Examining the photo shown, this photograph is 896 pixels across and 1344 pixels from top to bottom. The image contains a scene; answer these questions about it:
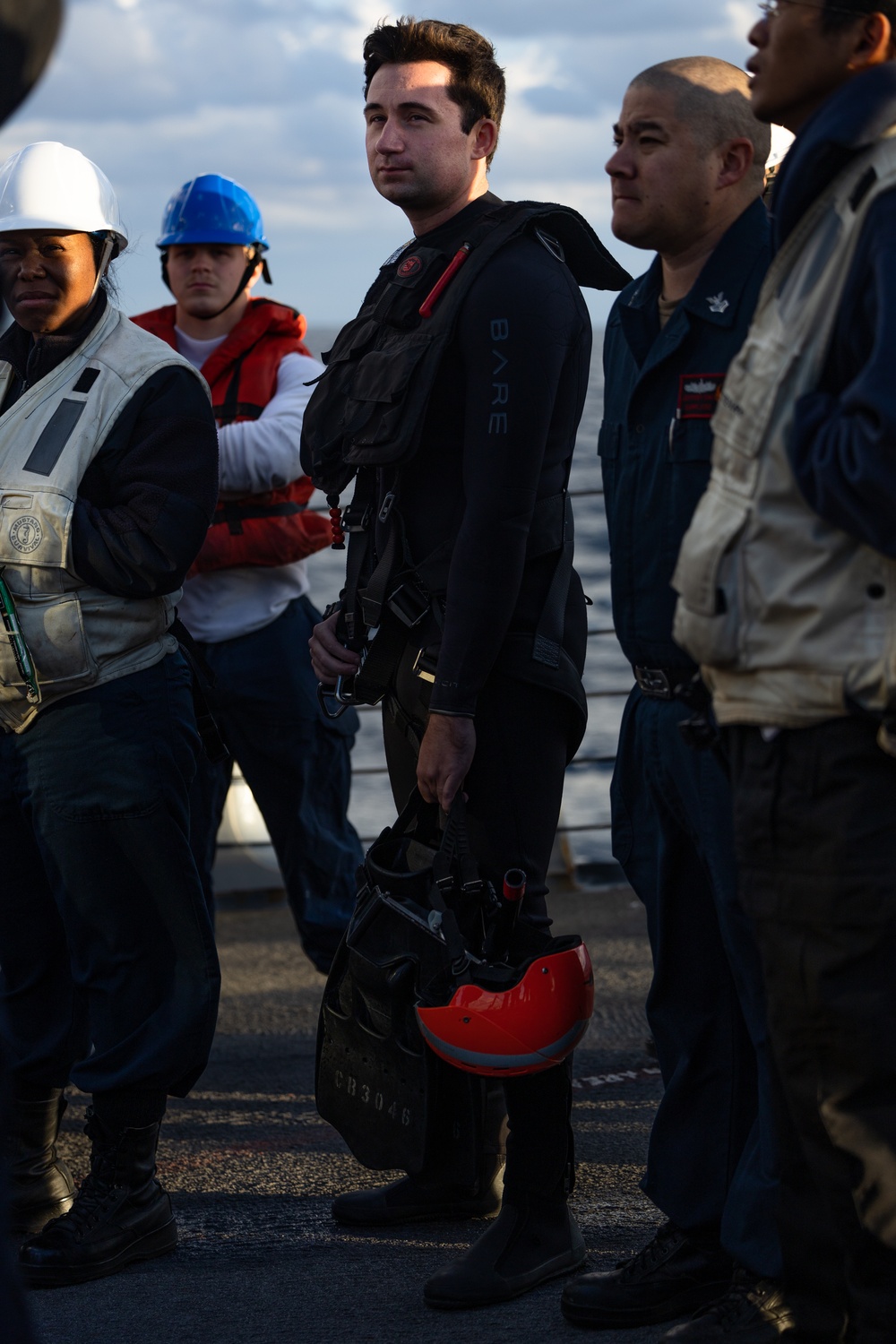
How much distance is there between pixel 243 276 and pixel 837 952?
323 cm

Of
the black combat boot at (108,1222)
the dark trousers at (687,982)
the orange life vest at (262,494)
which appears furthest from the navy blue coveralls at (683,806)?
the orange life vest at (262,494)

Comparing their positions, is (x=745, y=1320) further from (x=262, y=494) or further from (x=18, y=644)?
(x=262, y=494)

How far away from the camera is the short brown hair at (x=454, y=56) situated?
2.99 meters

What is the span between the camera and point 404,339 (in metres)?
2.83

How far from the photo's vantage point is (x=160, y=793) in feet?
10.2

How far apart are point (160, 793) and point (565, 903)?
3035 millimetres

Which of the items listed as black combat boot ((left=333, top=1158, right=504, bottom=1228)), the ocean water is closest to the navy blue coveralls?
black combat boot ((left=333, top=1158, right=504, bottom=1228))

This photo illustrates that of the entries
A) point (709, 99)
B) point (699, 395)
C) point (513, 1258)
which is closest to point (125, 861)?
point (513, 1258)

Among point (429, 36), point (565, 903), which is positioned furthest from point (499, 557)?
point (565, 903)

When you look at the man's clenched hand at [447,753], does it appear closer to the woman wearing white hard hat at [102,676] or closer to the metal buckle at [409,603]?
the metal buckle at [409,603]

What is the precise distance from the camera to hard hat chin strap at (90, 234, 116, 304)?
10.5 ft

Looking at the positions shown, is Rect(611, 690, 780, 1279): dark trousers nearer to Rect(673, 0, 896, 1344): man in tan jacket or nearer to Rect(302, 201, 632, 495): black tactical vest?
Rect(673, 0, 896, 1344): man in tan jacket

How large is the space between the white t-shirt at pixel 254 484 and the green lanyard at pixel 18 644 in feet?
4.19

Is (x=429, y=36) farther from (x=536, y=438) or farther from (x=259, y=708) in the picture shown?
(x=259, y=708)
